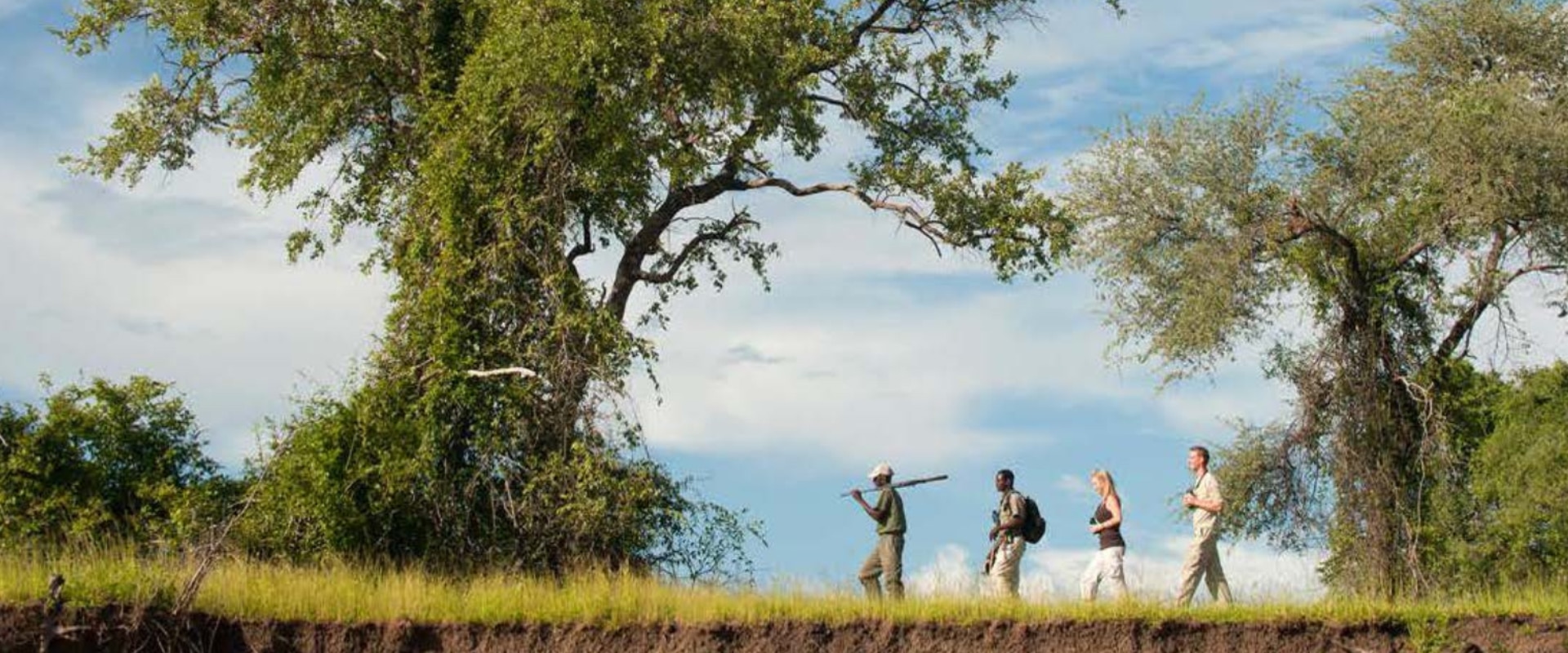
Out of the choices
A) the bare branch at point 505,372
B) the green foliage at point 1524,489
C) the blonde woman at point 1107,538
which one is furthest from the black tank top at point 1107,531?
the green foliage at point 1524,489

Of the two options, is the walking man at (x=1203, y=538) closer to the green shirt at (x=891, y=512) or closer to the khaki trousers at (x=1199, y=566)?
the khaki trousers at (x=1199, y=566)

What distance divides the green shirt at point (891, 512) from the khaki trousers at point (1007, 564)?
3.71 feet

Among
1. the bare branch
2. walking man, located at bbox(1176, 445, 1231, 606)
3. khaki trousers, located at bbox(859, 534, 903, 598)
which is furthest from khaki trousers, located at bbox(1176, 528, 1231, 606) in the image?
the bare branch

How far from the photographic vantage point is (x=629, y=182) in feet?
87.8

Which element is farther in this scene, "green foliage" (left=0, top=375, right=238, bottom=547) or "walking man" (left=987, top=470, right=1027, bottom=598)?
"green foliage" (left=0, top=375, right=238, bottom=547)

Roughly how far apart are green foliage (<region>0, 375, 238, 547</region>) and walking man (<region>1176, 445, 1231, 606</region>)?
12444 mm

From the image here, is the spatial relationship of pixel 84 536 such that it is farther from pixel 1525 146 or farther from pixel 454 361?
pixel 1525 146

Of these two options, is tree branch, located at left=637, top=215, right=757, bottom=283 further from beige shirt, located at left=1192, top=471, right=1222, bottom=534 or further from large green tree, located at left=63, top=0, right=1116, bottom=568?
beige shirt, located at left=1192, top=471, right=1222, bottom=534

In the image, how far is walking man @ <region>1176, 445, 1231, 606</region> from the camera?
20.7 meters

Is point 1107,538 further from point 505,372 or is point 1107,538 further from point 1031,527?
point 505,372

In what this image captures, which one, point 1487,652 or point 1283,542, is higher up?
point 1283,542

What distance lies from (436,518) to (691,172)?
5859 mm

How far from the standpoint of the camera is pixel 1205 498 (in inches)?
815

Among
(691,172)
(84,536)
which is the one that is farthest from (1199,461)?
(84,536)
